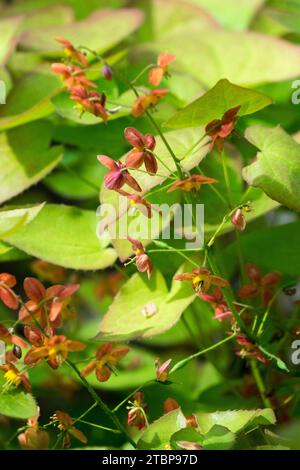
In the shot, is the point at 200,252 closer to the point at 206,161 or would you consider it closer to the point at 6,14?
the point at 206,161

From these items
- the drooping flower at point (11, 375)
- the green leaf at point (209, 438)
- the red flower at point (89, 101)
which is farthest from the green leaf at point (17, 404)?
the red flower at point (89, 101)

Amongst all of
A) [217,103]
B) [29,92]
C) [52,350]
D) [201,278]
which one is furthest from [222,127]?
[29,92]

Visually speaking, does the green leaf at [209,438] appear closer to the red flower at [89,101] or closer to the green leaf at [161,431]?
the green leaf at [161,431]

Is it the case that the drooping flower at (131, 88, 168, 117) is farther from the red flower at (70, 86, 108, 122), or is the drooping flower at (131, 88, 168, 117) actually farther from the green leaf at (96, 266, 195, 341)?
the green leaf at (96, 266, 195, 341)

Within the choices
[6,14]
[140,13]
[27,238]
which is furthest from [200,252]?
[6,14]

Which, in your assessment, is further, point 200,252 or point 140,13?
point 140,13
